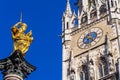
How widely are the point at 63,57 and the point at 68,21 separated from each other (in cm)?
561

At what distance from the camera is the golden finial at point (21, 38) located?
1460 cm

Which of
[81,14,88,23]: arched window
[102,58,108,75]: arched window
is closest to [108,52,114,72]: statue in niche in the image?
[102,58,108,75]: arched window

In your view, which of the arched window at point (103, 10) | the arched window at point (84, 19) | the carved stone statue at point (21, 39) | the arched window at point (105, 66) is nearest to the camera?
the carved stone statue at point (21, 39)

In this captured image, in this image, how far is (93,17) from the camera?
1772 inches

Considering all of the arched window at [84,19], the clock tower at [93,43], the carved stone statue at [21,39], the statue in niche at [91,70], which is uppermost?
the arched window at [84,19]

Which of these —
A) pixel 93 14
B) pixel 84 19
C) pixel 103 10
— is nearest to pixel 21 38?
pixel 103 10

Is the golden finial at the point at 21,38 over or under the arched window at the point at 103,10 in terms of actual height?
under

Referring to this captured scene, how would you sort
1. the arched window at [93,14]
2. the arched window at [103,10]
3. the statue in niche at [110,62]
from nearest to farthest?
1. the statue in niche at [110,62]
2. the arched window at [103,10]
3. the arched window at [93,14]

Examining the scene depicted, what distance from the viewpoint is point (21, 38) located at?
48.4 feet

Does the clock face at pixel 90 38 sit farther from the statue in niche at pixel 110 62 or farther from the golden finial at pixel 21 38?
the golden finial at pixel 21 38

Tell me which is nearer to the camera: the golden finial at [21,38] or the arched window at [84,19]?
the golden finial at [21,38]

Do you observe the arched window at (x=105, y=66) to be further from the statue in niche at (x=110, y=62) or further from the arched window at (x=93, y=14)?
Answer: the arched window at (x=93, y=14)

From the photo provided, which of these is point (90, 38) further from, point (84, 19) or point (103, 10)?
point (103, 10)

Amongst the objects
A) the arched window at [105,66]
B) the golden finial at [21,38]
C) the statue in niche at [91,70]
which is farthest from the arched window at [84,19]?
the golden finial at [21,38]
